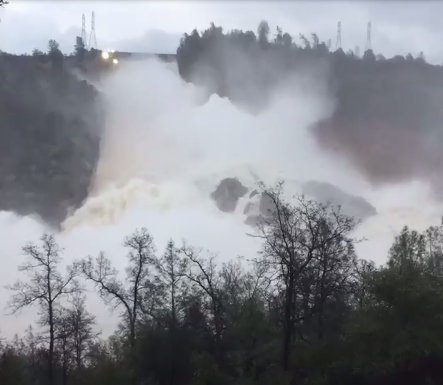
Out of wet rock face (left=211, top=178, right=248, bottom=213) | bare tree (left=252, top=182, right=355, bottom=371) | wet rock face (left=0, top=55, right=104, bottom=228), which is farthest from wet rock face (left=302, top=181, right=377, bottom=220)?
bare tree (left=252, top=182, right=355, bottom=371)

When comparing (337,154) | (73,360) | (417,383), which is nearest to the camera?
(417,383)

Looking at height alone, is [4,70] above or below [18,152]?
above

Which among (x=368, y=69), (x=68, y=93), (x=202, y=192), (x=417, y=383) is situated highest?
(x=368, y=69)

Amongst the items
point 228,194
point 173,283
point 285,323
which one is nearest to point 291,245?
point 285,323

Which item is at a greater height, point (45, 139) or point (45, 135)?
point (45, 135)

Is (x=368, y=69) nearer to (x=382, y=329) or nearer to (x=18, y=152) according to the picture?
(x=18, y=152)

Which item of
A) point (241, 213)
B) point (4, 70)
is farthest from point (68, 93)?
point (241, 213)

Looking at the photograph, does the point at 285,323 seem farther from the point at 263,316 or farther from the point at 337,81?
the point at 337,81
